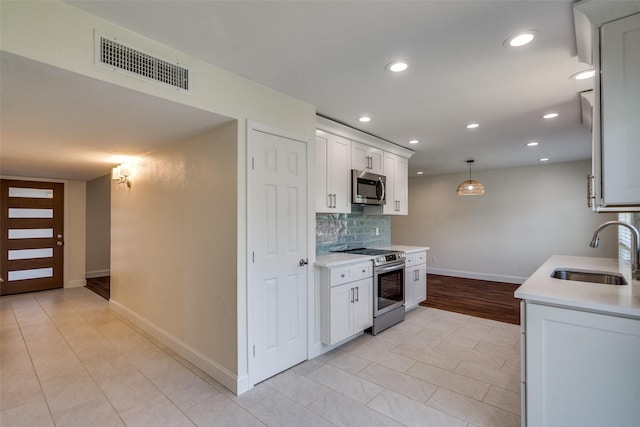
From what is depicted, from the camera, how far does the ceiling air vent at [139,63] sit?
176cm

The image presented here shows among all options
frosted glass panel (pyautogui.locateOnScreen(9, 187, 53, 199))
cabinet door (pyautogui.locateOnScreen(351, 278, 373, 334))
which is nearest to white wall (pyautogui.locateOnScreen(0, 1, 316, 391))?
cabinet door (pyautogui.locateOnScreen(351, 278, 373, 334))

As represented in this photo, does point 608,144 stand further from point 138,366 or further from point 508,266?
point 508,266

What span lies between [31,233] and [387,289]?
21.3ft

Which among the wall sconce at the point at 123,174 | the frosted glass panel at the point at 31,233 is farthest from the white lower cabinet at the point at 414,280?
the frosted glass panel at the point at 31,233

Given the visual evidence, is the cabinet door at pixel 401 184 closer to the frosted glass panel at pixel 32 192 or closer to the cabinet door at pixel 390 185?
the cabinet door at pixel 390 185

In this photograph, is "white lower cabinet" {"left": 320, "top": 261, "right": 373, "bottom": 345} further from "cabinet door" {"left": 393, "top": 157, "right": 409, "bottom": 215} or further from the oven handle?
"cabinet door" {"left": 393, "top": 157, "right": 409, "bottom": 215}

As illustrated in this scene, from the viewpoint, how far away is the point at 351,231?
4359mm

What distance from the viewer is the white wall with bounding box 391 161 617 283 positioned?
19.3 feet

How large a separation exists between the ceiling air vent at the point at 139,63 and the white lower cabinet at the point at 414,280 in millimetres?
3429

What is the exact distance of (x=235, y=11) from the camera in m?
1.68

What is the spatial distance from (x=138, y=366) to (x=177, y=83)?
100.0 inches

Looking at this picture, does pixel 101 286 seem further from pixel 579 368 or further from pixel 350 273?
pixel 579 368

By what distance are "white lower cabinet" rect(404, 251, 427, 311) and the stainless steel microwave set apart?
3.03ft

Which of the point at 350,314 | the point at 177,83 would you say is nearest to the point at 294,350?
the point at 350,314
